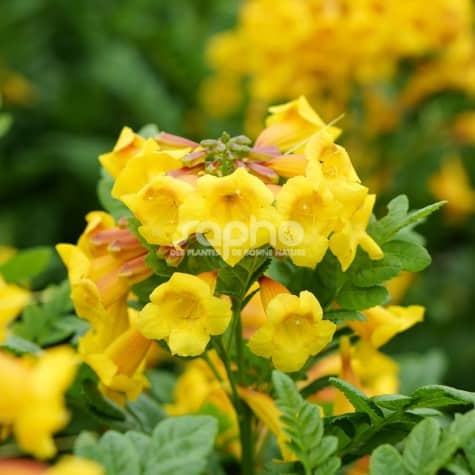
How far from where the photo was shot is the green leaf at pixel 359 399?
1.32m

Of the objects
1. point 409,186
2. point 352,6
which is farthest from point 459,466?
point 409,186

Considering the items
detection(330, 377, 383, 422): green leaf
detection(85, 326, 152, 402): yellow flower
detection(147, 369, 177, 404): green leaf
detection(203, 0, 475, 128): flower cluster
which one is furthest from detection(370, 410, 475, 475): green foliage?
detection(203, 0, 475, 128): flower cluster

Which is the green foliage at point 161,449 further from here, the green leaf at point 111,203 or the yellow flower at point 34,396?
the green leaf at point 111,203

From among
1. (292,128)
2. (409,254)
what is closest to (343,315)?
(409,254)

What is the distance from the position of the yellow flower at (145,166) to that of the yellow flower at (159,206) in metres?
0.06

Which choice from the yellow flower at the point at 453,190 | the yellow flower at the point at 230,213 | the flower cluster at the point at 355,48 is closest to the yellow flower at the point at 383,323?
the yellow flower at the point at 230,213

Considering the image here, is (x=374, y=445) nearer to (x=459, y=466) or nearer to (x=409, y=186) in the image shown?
(x=459, y=466)

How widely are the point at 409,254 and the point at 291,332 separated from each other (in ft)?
0.77

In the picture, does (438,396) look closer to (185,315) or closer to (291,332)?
(291,332)

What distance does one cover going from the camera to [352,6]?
2.76m

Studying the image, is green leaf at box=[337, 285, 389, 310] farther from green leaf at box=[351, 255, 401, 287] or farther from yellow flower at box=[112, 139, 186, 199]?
yellow flower at box=[112, 139, 186, 199]

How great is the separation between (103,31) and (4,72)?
459mm

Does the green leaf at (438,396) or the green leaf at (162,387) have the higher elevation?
the green leaf at (438,396)

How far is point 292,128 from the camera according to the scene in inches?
64.8
